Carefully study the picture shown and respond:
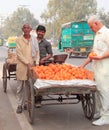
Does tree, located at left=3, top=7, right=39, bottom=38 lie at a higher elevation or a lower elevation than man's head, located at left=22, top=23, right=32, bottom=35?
higher

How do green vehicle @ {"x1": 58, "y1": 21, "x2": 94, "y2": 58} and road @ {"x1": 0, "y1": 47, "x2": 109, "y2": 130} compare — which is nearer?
road @ {"x1": 0, "y1": 47, "x2": 109, "y2": 130}

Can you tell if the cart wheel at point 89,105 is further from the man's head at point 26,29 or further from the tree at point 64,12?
the tree at point 64,12

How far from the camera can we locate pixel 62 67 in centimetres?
810

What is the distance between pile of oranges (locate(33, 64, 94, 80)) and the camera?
7.40 meters

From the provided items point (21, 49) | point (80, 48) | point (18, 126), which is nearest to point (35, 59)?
point (21, 49)

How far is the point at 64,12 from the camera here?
287 feet

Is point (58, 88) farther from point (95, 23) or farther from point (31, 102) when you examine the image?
point (95, 23)

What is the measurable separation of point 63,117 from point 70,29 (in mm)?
24072

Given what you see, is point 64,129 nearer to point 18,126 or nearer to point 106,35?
point 18,126

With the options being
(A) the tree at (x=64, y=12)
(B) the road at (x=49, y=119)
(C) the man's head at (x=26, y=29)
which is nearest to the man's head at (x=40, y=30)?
(C) the man's head at (x=26, y=29)

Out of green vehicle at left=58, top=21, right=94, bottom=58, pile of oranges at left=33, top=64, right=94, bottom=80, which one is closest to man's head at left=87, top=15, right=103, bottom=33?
pile of oranges at left=33, top=64, right=94, bottom=80

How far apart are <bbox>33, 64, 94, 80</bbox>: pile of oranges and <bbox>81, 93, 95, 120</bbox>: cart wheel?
1.36 feet

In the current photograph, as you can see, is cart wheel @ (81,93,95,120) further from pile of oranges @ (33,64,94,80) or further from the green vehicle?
the green vehicle

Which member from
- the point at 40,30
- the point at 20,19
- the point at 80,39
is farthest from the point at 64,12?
the point at 40,30
